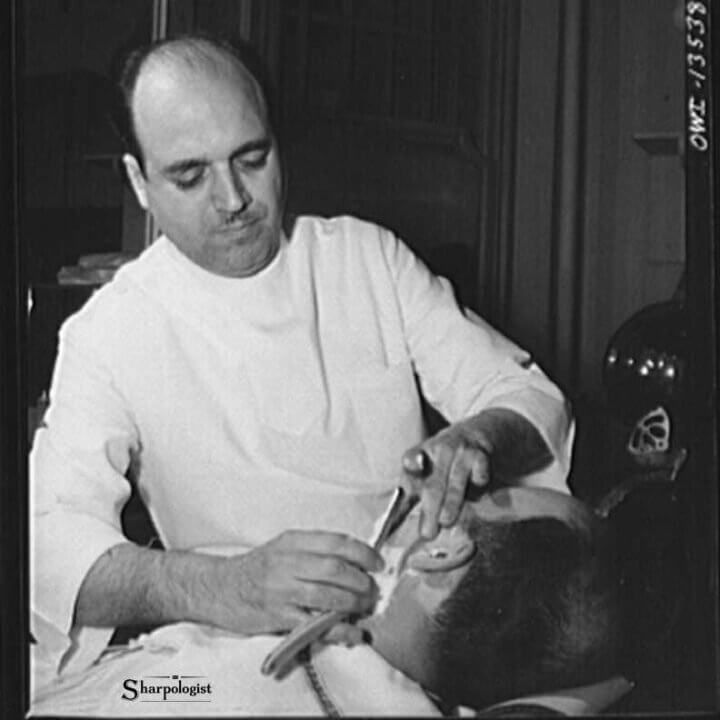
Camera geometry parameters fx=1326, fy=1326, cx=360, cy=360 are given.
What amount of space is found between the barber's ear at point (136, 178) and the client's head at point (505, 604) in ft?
1.54

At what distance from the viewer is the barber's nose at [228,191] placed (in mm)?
1420

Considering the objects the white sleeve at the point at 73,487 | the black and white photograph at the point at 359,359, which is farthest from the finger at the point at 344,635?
the white sleeve at the point at 73,487

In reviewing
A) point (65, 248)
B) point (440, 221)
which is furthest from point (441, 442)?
point (65, 248)

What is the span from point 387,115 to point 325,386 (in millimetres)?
303

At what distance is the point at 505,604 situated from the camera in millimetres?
1418

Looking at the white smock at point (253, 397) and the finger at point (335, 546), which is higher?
the white smock at point (253, 397)

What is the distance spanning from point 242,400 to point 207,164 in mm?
255

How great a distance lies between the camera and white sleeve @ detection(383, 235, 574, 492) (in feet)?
4.72

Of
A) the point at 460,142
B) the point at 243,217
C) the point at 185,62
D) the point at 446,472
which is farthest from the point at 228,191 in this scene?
the point at 446,472

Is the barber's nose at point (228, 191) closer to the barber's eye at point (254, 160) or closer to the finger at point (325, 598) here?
the barber's eye at point (254, 160)

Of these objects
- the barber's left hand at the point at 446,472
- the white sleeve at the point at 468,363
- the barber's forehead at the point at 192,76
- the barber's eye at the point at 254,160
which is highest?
the barber's forehead at the point at 192,76

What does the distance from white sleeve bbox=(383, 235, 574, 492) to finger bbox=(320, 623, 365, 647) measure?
0.79 feet

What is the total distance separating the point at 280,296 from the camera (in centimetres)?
144

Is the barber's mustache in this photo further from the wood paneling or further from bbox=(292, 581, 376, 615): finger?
bbox=(292, 581, 376, 615): finger
